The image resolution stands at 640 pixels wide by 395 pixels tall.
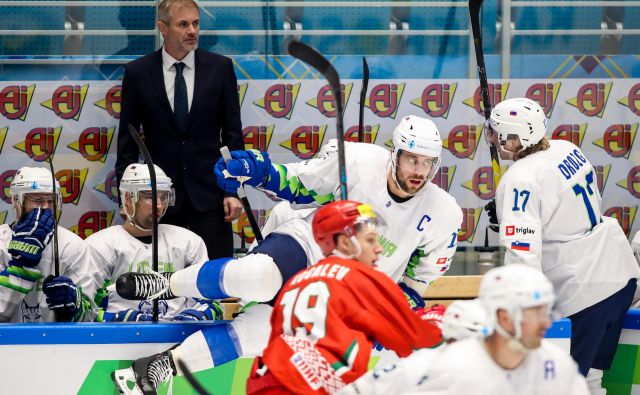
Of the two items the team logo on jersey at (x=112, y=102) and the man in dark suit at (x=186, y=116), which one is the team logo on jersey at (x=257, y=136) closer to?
the man in dark suit at (x=186, y=116)

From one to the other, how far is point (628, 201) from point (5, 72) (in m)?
2.84

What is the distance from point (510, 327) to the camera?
2.78 m

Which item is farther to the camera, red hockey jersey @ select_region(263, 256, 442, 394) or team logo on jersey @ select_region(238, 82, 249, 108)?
team logo on jersey @ select_region(238, 82, 249, 108)

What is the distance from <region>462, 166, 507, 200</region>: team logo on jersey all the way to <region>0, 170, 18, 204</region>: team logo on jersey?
2007 millimetres

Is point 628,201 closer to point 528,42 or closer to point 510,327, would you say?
point 528,42

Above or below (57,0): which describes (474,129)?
below

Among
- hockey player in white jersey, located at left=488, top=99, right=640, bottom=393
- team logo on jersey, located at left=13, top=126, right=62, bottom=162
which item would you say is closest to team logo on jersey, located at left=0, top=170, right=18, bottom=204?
team logo on jersey, located at left=13, top=126, right=62, bottom=162

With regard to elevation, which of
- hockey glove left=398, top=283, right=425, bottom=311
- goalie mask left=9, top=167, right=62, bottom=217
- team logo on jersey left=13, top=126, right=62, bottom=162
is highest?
team logo on jersey left=13, top=126, right=62, bottom=162

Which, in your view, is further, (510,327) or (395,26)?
(395,26)

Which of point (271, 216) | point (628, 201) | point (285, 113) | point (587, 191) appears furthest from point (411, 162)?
point (628, 201)

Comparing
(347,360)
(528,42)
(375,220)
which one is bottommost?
(347,360)

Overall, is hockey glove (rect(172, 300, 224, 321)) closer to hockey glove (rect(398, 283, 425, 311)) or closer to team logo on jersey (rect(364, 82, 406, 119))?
hockey glove (rect(398, 283, 425, 311))

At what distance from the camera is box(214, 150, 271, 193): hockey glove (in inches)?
163

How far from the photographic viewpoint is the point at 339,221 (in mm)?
3309
